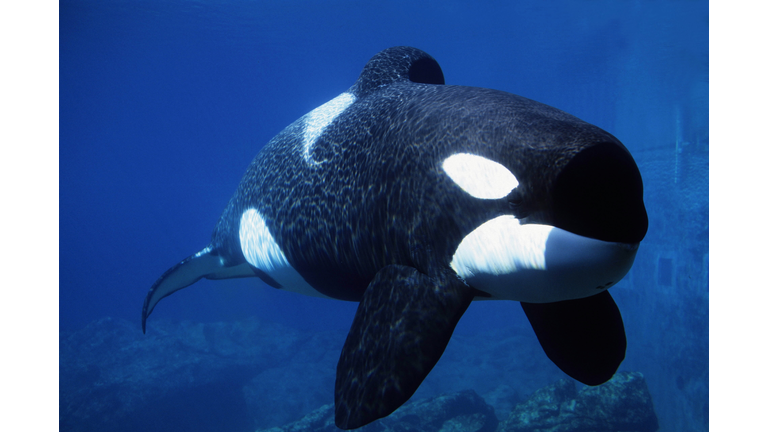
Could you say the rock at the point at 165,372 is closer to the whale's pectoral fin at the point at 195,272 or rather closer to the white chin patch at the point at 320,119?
the whale's pectoral fin at the point at 195,272

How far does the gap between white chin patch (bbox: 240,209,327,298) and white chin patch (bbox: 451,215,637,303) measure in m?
1.77

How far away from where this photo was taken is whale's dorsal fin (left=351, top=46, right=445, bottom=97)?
3.34m

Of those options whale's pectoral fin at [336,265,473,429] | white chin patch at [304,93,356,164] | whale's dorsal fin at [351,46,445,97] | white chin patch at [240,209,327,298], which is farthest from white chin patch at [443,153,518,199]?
white chin patch at [240,209,327,298]

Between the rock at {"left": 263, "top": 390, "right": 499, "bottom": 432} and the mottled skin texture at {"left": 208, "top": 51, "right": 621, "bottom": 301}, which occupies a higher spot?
the mottled skin texture at {"left": 208, "top": 51, "right": 621, "bottom": 301}

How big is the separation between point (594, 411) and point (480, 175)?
10263 mm

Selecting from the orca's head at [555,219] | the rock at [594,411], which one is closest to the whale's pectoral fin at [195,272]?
the orca's head at [555,219]

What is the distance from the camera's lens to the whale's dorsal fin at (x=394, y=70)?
3338 mm

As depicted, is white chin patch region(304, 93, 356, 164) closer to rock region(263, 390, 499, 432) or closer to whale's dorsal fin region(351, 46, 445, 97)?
whale's dorsal fin region(351, 46, 445, 97)

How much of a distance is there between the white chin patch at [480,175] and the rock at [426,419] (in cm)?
1008

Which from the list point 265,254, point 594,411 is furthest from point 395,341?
point 594,411

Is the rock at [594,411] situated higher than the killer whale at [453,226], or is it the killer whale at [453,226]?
the killer whale at [453,226]

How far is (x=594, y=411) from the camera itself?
31.4ft

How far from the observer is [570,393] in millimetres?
10703

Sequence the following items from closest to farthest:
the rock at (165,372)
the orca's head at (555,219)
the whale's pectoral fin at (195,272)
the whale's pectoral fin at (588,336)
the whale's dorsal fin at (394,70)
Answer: the orca's head at (555,219) < the whale's pectoral fin at (588,336) < the whale's dorsal fin at (394,70) < the whale's pectoral fin at (195,272) < the rock at (165,372)
